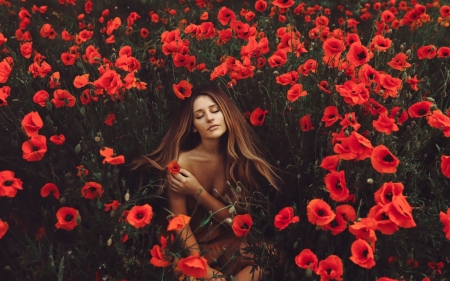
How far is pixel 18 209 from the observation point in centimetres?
219

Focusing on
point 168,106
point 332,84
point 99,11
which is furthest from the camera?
point 99,11

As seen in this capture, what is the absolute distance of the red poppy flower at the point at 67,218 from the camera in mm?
1792

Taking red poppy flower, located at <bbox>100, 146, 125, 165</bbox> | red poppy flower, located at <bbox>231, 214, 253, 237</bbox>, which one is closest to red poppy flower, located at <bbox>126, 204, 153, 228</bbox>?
red poppy flower, located at <bbox>100, 146, 125, 165</bbox>

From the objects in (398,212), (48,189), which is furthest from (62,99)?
(398,212)

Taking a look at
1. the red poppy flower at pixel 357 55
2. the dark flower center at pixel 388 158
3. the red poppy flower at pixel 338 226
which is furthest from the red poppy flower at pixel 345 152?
the red poppy flower at pixel 357 55

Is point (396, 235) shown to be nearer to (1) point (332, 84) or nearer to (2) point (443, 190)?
(2) point (443, 190)

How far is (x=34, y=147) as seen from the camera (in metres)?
2.02

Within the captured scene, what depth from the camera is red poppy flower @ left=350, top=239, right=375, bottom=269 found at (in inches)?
59.4

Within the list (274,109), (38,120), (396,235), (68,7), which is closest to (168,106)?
(274,109)

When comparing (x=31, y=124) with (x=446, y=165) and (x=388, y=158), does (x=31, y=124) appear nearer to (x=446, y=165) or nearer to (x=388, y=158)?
(x=388, y=158)

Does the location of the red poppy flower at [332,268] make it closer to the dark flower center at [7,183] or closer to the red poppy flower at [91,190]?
the red poppy flower at [91,190]

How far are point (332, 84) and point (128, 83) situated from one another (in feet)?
3.37

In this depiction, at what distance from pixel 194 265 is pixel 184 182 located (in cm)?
70

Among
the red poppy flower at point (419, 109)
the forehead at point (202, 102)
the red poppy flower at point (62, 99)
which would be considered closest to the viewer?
the red poppy flower at point (419, 109)
